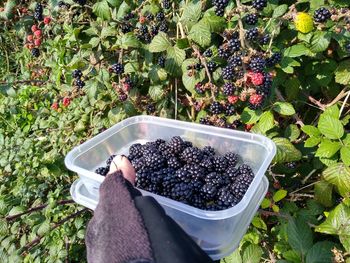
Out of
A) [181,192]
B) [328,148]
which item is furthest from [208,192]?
[328,148]

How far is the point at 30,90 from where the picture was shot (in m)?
2.20

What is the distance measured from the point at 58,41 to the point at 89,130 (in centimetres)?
46

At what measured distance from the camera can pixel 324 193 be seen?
1200 millimetres

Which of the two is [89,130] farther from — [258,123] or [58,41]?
[258,123]

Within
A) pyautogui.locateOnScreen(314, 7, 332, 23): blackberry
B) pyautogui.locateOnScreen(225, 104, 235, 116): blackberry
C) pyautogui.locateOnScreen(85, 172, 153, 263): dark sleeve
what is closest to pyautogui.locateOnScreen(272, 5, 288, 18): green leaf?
pyautogui.locateOnScreen(314, 7, 332, 23): blackberry

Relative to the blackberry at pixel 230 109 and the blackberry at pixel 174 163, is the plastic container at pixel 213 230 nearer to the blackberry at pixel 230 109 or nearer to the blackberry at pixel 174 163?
the blackberry at pixel 174 163

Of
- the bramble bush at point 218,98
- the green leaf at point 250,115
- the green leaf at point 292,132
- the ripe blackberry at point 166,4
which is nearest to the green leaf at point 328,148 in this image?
the bramble bush at point 218,98

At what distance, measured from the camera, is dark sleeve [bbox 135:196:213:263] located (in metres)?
0.59

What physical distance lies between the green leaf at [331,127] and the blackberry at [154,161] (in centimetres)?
54

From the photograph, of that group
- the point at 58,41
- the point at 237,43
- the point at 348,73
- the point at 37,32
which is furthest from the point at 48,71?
the point at 348,73

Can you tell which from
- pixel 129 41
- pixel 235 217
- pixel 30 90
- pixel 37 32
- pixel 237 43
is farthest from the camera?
pixel 30 90

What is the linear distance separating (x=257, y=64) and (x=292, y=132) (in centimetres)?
37

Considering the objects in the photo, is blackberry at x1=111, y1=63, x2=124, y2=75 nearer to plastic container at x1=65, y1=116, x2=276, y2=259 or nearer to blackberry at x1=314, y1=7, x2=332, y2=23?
plastic container at x1=65, y1=116, x2=276, y2=259

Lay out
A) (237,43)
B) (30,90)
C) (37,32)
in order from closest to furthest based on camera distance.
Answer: (237,43) < (37,32) < (30,90)
